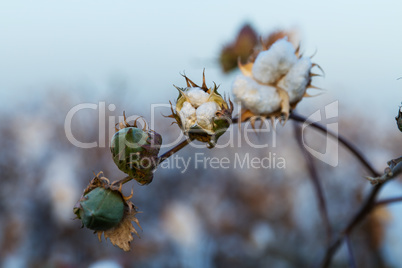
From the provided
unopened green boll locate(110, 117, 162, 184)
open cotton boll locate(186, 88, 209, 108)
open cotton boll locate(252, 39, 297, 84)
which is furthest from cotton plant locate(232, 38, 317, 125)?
unopened green boll locate(110, 117, 162, 184)

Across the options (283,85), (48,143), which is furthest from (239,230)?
(283,85)

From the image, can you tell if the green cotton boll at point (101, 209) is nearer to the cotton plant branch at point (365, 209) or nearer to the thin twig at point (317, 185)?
the cotton plant branch at point (365, 209)

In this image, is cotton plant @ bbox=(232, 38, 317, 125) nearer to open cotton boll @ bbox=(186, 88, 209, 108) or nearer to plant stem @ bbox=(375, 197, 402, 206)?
open cotton boll @ bbox=(186, 88, 209, 108)

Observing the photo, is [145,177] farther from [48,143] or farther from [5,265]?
[48,143]

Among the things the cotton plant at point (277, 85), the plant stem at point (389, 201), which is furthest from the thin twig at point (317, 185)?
the cotton plant at point (277, 85)

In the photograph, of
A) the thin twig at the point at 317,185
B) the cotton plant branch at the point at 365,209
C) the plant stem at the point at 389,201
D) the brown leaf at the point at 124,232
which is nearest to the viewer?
the cotton plant branch at the point at 365,209

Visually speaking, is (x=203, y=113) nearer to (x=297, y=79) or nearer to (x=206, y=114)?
(x=206, y=114)

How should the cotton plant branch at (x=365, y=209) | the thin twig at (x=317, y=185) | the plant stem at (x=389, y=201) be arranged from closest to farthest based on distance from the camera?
the cotton plant branch at (x=365, y=209) → the plant stem at (x=389, y=201) → the thin twig at (x=317, y=185)

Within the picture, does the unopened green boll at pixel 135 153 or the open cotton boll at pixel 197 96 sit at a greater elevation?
the open cotton boll at pixel 197 96
